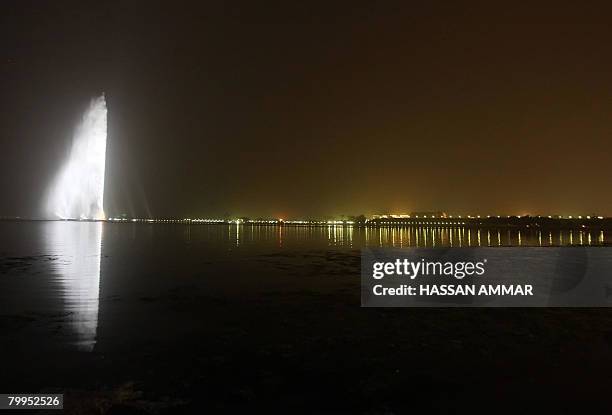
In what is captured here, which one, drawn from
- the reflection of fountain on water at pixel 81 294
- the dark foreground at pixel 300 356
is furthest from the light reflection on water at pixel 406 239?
the dark foreground at pixel 300 356

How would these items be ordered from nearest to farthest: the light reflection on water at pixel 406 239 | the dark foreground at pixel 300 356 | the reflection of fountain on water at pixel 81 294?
the dark foreground at pixel 300 356 < the reflection of fountain on water at pixel 81 294 < the light reflection on water at pixel 406 239

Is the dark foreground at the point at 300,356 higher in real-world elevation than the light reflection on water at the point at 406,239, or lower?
lower

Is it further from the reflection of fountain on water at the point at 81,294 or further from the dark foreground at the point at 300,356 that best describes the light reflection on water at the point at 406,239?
the dark foreground at the point at 300,356

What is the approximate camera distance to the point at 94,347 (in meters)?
12.1

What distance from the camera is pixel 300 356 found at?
37.9 feet

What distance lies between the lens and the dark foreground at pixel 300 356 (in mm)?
8891

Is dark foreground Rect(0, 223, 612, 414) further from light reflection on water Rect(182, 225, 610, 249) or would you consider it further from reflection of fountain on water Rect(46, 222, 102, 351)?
light reflection on water Rect(182, 225, 610, 249)

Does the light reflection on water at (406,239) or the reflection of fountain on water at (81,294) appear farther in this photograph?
the light reflection on water at (406,239)

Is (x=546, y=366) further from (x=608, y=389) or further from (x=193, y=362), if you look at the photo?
(x=193, y=362)

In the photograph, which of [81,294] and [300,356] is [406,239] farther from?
[300,356]

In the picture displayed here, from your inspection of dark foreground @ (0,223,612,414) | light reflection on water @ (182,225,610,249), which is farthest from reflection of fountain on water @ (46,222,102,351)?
light reflection on water @ (182,225,610,249)

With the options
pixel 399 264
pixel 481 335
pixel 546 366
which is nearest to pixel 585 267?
pixel 399 264

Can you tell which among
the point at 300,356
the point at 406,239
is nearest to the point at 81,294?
→ the point at 300,356

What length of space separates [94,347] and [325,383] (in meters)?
6.33
